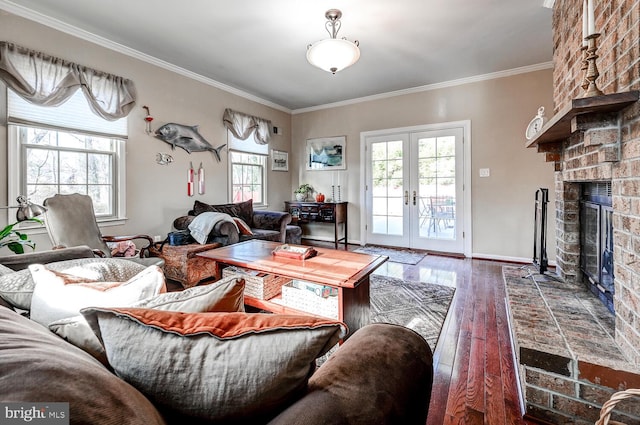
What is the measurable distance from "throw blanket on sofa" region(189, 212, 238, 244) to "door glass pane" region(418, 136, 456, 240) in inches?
118

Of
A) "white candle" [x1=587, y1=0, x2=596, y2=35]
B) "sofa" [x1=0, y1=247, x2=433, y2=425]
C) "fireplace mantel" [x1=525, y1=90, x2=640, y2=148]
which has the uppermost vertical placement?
"white candle" [x1=587, y1=0, x2=596, y2=35]

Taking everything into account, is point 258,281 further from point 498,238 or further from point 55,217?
point 498,238

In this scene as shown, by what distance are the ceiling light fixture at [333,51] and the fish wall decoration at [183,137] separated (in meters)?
2.14

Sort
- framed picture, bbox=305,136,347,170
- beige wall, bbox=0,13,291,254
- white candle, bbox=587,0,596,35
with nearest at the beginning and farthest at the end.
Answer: white candle, bbox=587,0,596,35 < beige wall, bbox=0,13,291,254 < framed picture, bbox=305,136,347,170

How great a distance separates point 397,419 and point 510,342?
1.87 metres

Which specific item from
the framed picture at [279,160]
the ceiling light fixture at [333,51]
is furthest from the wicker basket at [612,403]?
the framed picture at [279,160]

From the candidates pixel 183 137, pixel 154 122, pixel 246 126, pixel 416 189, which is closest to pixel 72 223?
pixel 154 122

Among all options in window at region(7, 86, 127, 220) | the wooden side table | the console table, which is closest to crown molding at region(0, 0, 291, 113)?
window at region(7, 86, 127, 220)

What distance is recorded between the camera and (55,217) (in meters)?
2.48

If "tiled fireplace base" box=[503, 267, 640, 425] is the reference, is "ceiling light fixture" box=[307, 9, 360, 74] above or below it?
above

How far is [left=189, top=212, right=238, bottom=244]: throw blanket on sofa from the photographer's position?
338 cm

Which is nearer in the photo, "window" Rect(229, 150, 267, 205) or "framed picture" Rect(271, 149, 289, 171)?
"window" Rect(229, 150, 267, 205)

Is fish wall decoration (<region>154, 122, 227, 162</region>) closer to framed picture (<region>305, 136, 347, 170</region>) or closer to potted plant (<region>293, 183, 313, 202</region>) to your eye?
potted plant (<region>293, 183, 313, 202</region>)

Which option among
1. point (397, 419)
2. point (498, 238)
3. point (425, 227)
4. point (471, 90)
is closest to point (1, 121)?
point (397, 419)
